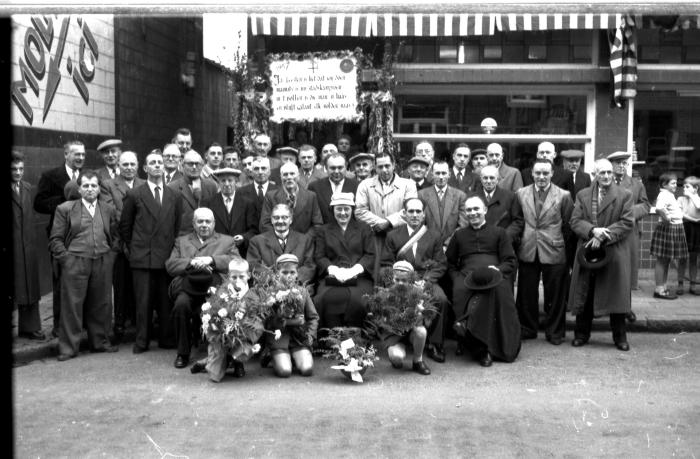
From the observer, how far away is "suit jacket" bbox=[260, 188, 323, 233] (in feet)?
29.4

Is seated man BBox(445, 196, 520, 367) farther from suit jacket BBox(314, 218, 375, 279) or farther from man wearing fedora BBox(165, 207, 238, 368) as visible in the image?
man wearing fedora BBox(165, 207, 238, 368)

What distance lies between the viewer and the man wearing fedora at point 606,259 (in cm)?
864

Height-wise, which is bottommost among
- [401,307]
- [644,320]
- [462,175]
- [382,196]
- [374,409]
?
[374,409]

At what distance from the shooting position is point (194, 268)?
26.8ft

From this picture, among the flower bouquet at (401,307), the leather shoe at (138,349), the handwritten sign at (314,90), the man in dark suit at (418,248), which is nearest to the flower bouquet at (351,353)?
the flower bouquet at (401,307)

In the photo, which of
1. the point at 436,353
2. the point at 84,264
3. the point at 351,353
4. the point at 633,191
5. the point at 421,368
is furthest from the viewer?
the point at 633,191

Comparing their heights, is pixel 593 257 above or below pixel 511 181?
below

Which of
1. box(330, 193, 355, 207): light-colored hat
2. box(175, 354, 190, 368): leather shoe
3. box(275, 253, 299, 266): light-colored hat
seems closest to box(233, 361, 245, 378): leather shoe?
box(175, 354, 190, 368): leather shoe

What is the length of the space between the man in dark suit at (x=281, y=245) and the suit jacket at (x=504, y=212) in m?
2.05

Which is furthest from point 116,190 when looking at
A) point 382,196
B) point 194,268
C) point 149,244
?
point 382,196

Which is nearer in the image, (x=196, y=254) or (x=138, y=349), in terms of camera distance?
(x=196, y=254)

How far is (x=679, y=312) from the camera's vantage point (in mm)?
10102

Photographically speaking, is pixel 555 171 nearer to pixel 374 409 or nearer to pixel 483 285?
pixel 483 285

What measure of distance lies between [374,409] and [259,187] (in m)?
3.59
